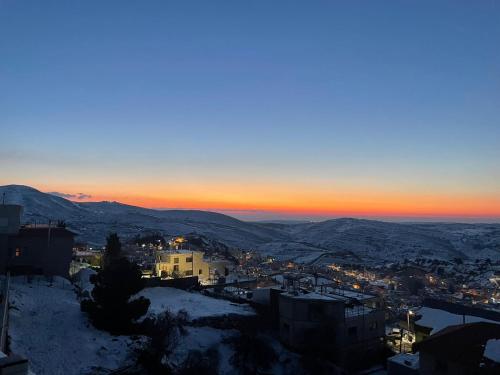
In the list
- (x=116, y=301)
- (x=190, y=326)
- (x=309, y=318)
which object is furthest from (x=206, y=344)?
(x=309, y=318)

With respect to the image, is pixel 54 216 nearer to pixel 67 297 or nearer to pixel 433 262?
pixel 433 262

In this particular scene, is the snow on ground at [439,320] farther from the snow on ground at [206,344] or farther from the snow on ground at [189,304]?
the snow on ground at [206,344]

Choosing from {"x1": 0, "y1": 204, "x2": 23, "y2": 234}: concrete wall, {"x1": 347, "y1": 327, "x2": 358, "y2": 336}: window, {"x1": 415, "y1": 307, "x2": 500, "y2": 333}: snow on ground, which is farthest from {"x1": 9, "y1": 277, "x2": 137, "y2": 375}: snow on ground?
{"x1": 415, "y1": 307, "x2": 500, "y2": 333}: snow on ground

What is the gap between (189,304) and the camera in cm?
3909

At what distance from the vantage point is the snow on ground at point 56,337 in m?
21.8

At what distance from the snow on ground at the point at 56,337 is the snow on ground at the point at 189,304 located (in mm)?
6779

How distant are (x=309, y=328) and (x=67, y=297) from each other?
62.4 feet

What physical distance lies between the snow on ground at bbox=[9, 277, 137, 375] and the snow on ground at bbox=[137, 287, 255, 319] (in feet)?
22.2

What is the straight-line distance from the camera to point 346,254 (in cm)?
15875


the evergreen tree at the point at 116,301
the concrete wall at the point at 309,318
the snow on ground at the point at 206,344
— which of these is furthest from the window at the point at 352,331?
the evergreen tree at the point at 116,301

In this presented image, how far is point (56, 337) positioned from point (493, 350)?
2427 cm

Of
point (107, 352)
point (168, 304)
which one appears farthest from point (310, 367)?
point (107, 352)

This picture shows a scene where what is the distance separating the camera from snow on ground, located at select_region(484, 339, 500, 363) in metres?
23.0

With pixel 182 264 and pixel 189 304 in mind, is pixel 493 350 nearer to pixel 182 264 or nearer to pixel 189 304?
pixel 189 304
